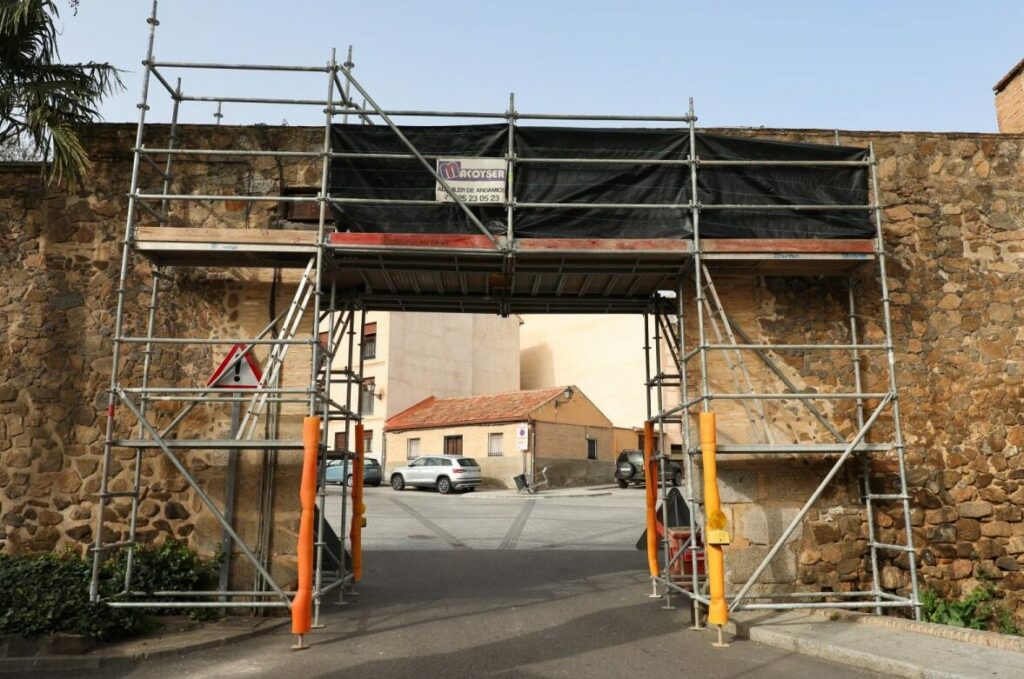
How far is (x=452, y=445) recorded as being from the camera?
31.2 metres

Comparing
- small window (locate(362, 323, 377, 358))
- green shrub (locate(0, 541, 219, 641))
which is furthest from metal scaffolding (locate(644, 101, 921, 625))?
small window (locate(362, 323, 377, 358))

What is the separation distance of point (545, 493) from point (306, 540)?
68.1 feet

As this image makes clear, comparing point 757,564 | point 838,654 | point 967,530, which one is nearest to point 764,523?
point 757,564

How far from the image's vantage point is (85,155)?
755 centimetres

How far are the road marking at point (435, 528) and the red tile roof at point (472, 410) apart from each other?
8.50 metres

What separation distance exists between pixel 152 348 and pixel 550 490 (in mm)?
21402

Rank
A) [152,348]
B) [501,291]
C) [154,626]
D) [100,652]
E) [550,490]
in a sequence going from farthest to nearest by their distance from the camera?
[550,490], [501,291], [152,348], [154,626], [100,652]

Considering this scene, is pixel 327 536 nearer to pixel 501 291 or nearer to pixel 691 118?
pixel 501 291

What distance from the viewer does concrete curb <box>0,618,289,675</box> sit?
19.6 feet

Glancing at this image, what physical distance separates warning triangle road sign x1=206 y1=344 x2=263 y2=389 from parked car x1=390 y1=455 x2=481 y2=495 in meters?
18.9

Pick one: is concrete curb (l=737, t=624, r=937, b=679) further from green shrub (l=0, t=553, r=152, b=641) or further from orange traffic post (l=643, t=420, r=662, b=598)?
green shrub (l=0, t=553, r=152, b=641)

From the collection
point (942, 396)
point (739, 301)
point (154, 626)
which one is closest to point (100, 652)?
point (154, 626)

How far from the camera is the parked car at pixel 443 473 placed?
26.2 meters

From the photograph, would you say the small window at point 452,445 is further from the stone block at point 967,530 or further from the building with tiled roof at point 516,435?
the stone block at point 967,530
